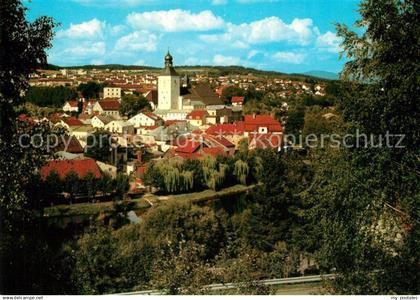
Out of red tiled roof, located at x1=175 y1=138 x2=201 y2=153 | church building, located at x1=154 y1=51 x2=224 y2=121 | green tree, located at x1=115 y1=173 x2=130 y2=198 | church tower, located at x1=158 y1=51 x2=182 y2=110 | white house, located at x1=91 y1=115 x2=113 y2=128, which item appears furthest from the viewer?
church tower, located at x1=158 y1=51 x2=182 y2=110

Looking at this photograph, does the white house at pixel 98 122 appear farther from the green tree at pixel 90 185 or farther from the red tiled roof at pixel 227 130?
the green tree at pixel 90 185

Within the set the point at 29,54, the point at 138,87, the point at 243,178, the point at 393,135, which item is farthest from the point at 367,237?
the point at 138,87

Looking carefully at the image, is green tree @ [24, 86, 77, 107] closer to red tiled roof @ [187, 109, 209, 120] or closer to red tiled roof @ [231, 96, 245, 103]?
red tiled roof @ [187, 109, 209, 120]

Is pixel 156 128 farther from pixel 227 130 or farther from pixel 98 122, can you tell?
pixel 227 130

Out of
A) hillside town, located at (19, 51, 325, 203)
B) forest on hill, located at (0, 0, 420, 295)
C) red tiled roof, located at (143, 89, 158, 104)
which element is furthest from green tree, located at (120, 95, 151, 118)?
forest on hill, located at (0, 0, 420, 295)

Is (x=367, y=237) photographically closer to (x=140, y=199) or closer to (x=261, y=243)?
(x=261, y=243)

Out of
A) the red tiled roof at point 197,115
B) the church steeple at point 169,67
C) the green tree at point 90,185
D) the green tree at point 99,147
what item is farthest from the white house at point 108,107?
the green tree at point 90,185

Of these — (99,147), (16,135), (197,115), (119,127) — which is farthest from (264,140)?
(16,135)
